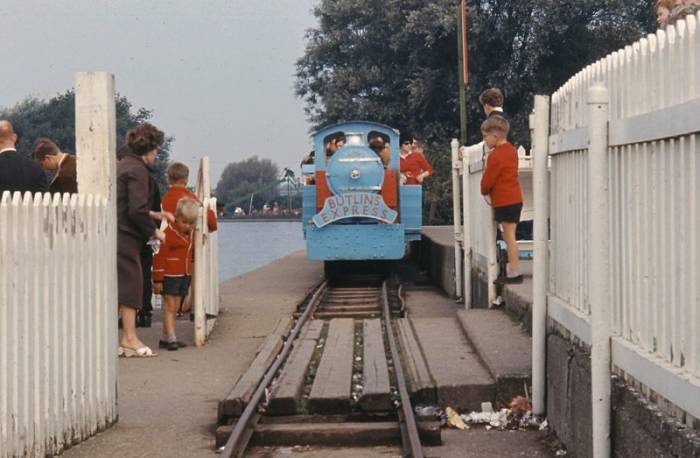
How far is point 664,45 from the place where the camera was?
4.50m

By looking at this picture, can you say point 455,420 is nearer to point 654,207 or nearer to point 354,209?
point 654,207

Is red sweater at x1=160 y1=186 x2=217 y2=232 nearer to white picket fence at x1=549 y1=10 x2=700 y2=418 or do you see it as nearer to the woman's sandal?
the woman's sandal

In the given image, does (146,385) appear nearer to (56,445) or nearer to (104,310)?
(104,310)

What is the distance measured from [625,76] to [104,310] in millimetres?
3472

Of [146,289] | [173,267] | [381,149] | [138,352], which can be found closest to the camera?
[138,352]

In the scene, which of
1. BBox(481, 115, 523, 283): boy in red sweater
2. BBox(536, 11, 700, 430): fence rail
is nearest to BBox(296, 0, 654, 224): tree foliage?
BBox(481, 115, 523, 283): boy in red sweater

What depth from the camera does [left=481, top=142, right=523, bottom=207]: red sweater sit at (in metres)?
10.7

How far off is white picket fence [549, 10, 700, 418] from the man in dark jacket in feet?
16.3

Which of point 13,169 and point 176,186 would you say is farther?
point 176,186

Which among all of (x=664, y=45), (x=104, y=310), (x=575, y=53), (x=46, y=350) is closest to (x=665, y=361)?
(x=664, y=45)

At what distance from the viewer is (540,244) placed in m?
6.95

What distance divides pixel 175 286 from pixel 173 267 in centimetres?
16

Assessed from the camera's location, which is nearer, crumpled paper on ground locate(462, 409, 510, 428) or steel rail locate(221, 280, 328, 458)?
steel rail locate(221, 280, 328, 458)

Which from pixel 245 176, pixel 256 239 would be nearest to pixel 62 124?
pixel 256 239
